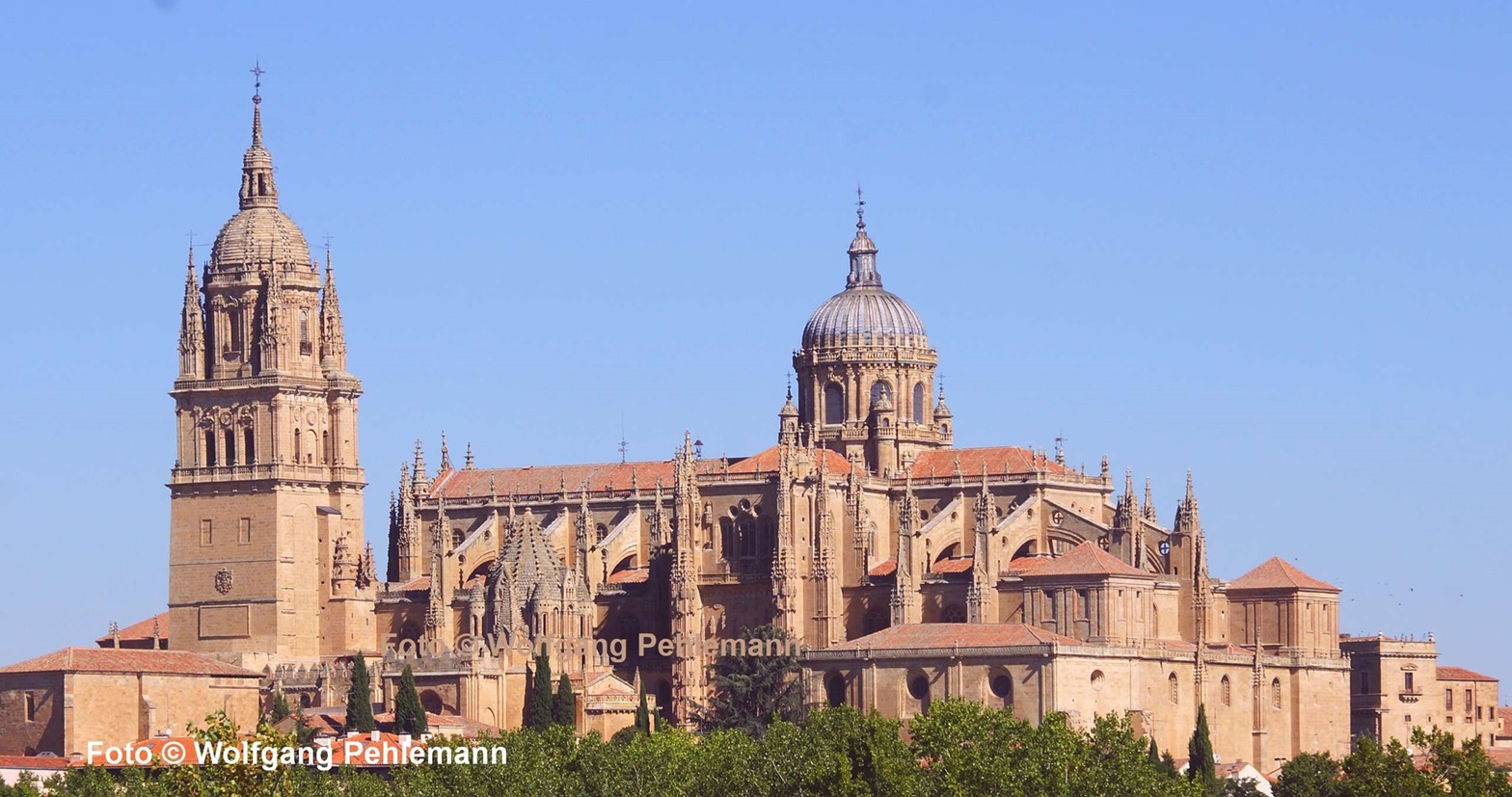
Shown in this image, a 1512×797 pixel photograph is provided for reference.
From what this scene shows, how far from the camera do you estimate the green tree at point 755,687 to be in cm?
11338

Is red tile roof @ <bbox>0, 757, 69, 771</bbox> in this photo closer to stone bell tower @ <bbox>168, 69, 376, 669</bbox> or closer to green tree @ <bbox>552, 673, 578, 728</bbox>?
green tree @ <bbox>552, 673, 578, 728</bbox>

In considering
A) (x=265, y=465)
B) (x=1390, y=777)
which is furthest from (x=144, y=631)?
(x=1390, y=777)

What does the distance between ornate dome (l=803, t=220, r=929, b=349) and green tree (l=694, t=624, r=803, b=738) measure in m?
16.6

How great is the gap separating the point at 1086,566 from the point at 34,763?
34.6m

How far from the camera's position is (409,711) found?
355 ft

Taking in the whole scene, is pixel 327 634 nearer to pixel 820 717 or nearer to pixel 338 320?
pixel 338 320

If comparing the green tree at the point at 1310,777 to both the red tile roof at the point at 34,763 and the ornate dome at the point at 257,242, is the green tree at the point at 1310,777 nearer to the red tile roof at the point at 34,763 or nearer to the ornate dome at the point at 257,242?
the red tile roof at the point at 34,763

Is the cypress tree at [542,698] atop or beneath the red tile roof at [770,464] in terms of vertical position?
beneath

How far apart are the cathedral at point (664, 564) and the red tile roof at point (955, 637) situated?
141mm

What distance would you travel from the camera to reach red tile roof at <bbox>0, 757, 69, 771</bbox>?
10056 centimetres

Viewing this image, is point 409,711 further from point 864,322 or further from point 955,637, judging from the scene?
point 864,322

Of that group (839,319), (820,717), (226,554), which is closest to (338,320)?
(226,554)

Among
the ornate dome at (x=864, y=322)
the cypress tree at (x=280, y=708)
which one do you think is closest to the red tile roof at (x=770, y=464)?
the ornate dome at (x=864, y=322)

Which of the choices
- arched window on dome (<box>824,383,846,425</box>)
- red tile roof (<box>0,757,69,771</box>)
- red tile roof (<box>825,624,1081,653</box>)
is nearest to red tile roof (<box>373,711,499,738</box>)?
red tile roof (<box>0,757,69,771</box>)
